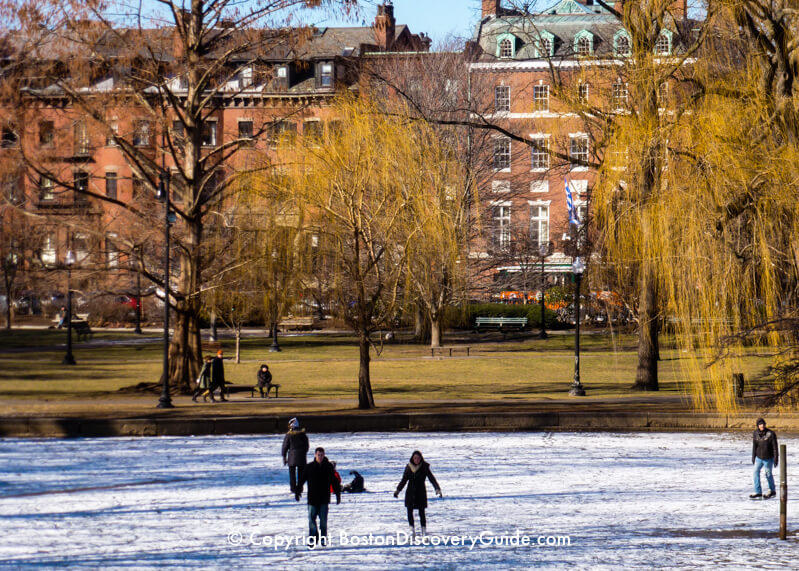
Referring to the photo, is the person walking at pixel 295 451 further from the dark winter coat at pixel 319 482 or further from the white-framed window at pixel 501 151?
the white-framed window at pixel 501 151

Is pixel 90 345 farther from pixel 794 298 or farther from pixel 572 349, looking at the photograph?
pixel 794 298

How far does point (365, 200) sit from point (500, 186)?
2647cm

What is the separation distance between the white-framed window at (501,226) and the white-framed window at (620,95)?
28254 millimetres

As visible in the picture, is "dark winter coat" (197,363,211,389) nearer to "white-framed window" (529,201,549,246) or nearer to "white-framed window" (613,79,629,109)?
"white-framed window" (613,79,629,109)

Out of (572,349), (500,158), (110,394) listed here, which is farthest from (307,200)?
(500,158)

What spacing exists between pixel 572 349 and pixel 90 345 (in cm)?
2284

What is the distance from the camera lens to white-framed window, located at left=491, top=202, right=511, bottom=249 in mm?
54028

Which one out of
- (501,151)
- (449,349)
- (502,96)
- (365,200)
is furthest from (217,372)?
(502,96)

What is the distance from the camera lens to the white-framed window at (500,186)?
174 ft

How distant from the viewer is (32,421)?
22.4 meters

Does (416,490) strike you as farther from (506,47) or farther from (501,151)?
(506,47)

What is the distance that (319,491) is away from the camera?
1215 cm

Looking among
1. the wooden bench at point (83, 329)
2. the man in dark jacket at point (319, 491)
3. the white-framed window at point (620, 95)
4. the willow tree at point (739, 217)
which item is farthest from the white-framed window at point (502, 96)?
the man in dark jacket at point (319, 491)

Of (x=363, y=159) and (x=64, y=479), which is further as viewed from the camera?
(x=363, y=159)
